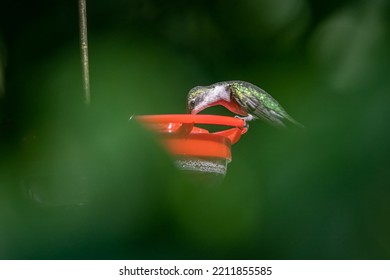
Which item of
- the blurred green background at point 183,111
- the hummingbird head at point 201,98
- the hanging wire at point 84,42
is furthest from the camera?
the hummingbird head at point 201,98

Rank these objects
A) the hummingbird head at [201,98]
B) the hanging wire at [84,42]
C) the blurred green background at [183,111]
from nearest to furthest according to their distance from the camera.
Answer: the hanging wire at [84,42], the blurred green background at [183,111], the hummingbird head at [201,98]

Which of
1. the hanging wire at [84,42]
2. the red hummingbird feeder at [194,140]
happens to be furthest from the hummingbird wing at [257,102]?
the hanging wire at [84,42]

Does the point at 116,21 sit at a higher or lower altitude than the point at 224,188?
higher

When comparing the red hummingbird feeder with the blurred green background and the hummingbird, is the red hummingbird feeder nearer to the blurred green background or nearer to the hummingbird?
the blurred green background

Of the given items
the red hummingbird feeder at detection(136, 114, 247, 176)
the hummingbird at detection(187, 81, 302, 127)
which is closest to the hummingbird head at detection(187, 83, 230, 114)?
the hummingbird at detection(187, 81, 302, 127)

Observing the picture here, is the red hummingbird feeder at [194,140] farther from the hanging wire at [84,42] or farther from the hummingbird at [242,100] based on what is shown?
the hummingbird at [242,100]

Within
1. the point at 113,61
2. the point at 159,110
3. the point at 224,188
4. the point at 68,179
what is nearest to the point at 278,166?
the point at 224,188
